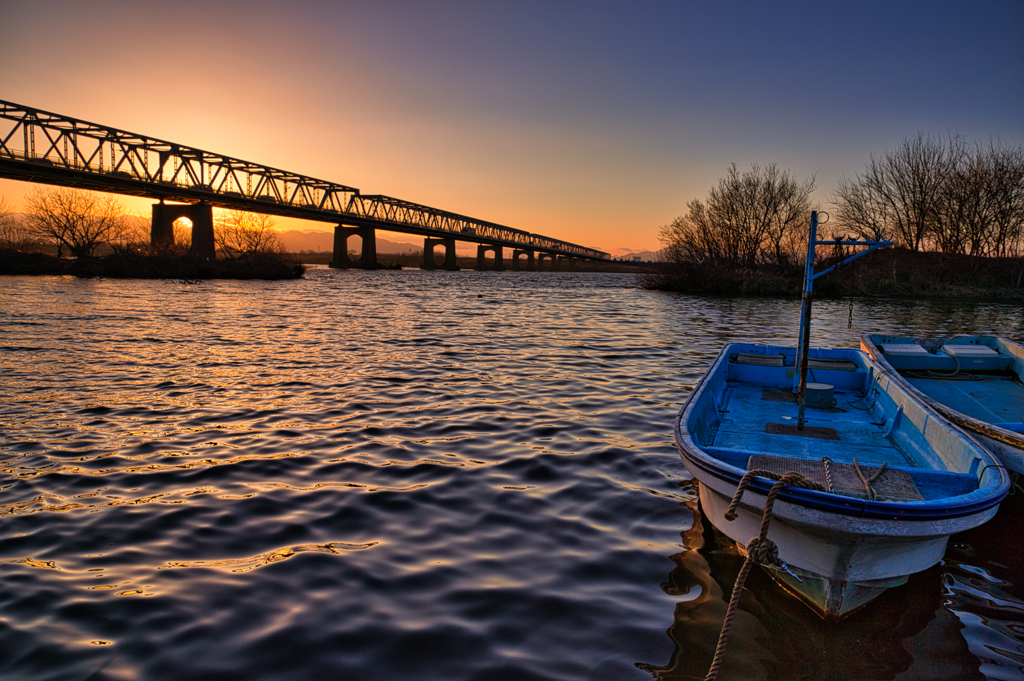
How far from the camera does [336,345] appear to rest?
16.2 metres

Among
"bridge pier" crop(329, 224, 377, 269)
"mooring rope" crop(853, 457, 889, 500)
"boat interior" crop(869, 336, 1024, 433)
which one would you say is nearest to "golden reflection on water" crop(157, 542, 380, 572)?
"mooring rope" crop(853, 457, 889, 500)

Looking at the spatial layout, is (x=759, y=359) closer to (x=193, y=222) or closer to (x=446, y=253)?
(x=193, y=222)

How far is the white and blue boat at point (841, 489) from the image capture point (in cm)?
351

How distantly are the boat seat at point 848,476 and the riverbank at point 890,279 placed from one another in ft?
139

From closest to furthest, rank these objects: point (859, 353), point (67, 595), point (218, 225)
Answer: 1. point (67, 595)
2. point (859, 353)
3. point (218, 225)

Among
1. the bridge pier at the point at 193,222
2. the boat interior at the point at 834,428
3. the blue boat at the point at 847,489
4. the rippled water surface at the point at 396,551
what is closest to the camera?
the rippled water surface at the point at 396,551

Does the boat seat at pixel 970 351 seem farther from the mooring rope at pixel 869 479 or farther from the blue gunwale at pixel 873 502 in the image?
the mooring rope at pixel 869 479

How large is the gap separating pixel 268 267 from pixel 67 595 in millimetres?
57832

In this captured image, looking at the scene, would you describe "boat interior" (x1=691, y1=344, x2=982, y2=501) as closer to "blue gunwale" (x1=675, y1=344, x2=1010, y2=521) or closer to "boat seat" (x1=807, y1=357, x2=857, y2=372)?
"boat seat" (x1=807, y1=357, x2=857, y2=372)

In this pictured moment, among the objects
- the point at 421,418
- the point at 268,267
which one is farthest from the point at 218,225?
the point at 421,418

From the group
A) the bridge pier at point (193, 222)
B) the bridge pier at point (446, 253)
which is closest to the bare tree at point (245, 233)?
the bridge pier at point (193, 222)

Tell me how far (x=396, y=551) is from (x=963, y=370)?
11.0 m

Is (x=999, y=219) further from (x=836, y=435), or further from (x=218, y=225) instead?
(x=218, y=225)

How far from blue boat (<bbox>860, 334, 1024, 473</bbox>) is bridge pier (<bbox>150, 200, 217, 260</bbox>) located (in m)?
70.7
